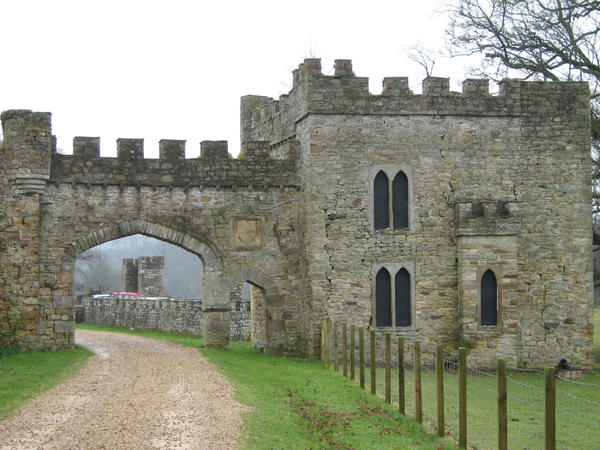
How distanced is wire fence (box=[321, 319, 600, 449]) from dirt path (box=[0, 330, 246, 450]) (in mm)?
2919

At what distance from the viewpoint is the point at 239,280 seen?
20.6m

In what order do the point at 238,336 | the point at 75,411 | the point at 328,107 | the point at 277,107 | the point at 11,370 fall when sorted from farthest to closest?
the point at 238,336 < the point at 277,107 < the point at 328,107 < the point at 11,370 < the point at 75,411

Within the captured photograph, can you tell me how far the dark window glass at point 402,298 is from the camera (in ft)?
67.2

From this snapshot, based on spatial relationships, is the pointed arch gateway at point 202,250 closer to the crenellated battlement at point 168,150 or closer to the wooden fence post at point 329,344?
the crenellated battlement at point 168,150

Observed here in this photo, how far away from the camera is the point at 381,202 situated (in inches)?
808

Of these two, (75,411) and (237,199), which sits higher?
(237,199)

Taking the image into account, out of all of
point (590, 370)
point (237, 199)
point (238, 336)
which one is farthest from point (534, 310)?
point (238, 336)

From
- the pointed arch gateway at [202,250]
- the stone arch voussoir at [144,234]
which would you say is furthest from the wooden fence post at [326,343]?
the stone arch voussoir at [144,234]

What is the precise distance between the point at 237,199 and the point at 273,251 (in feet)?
5.32

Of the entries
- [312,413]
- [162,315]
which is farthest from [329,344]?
[162,315]

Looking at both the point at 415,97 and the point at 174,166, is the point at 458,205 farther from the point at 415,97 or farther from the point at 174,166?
the point at 174,166

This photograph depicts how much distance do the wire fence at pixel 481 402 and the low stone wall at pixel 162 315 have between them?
27.5 feet

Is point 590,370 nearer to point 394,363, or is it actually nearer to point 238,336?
point 394,363

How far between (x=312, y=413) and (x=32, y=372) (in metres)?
6.24
